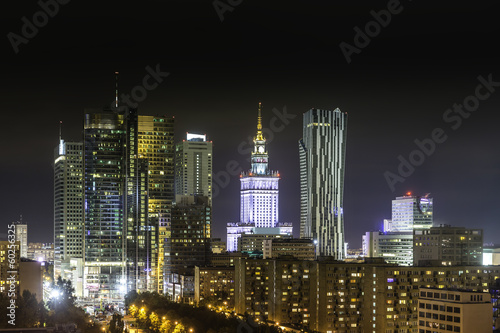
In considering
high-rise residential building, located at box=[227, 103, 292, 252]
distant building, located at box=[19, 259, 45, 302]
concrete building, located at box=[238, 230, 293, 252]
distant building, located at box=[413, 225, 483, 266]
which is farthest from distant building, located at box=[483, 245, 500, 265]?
high-rise residential building, located at box=[227, 103, 292, 252]

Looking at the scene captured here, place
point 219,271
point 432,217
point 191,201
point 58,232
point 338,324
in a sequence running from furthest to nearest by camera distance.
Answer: point 432,217, point 58,232, point 191,201, point 219,271, point 338,324

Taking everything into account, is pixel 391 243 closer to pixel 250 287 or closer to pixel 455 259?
pixel 455 259

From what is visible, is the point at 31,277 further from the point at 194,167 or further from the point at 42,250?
the point at 42,250

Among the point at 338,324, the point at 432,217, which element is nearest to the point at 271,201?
the point at 432,217

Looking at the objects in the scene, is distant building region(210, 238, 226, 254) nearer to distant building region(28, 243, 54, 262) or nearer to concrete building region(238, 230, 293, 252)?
concrete building region(238, 230, 293, 252)

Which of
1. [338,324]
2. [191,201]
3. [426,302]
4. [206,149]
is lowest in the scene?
[338,324]

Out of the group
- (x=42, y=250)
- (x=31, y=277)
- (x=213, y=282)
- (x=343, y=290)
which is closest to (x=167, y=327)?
(x=343, y=290)

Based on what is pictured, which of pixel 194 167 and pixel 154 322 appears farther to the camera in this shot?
pixel 194 167
